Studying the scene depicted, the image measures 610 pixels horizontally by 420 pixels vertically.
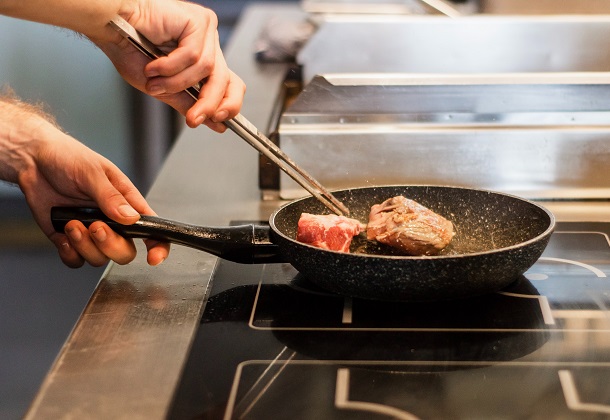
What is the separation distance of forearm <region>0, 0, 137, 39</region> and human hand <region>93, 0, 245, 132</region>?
8 cm

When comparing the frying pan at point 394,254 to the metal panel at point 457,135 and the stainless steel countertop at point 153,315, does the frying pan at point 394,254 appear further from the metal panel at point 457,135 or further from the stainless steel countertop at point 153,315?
the metal panel at point 457,135

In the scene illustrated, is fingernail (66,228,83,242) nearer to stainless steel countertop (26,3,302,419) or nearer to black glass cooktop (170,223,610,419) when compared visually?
stainless steel countertop (26,3,302,419)

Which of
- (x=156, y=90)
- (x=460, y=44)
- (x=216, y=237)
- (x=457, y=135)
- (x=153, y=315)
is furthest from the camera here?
(x=460, y=44)

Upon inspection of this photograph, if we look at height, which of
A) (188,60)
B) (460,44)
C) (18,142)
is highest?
(188,60)

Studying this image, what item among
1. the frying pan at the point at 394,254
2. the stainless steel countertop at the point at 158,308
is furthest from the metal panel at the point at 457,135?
the frying pan at the point at 394,254

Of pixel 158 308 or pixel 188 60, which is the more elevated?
pixel 188 60

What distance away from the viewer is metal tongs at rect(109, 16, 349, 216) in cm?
121

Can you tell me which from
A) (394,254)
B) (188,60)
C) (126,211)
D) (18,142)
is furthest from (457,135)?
(18,142)

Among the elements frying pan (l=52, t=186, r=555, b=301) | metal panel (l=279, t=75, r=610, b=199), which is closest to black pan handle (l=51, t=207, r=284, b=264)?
frying pan (l=52, t=186, r=555, b=301)

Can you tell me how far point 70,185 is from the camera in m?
1.31

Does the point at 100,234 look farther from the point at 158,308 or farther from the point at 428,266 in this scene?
the point at 428,266

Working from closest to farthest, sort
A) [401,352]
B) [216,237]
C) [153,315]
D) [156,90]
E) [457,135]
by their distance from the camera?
[401,352] → [153,315] → [216,237] → [156,90] → [457,135]

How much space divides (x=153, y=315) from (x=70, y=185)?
1.13ft

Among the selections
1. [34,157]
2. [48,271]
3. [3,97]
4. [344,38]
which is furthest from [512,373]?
[48,271]
